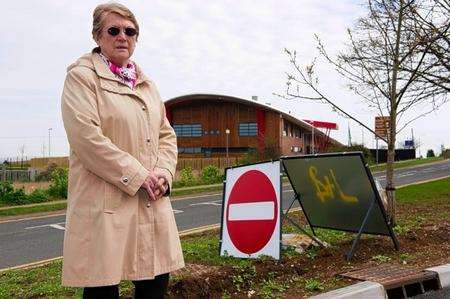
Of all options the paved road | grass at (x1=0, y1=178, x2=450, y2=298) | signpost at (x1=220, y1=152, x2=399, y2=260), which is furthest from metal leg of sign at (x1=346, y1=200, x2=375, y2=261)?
the paved road

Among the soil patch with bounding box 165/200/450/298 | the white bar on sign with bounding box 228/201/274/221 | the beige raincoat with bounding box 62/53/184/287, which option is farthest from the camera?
the white bar on sign with bounding box 228/201/274/221

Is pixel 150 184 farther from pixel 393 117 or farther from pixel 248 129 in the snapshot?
pixel 248 129

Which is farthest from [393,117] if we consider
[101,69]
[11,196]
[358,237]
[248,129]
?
[248,129]

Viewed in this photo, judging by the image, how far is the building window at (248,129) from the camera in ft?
201

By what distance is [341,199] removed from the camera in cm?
635

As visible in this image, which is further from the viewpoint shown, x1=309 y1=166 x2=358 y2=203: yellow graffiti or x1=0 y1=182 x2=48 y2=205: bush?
x1=0 y1=182 x2=48 y2=205: bush

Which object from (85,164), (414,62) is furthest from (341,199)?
(414,62)

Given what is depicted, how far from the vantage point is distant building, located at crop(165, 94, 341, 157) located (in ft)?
200

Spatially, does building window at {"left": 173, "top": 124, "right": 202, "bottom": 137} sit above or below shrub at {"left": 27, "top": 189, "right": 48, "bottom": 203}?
above

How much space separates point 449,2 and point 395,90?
425 centimetres

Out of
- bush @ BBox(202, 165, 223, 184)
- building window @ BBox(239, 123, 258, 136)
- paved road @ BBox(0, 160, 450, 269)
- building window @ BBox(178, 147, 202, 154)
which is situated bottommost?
paved road @ BBox(0, 160, 450, 269)

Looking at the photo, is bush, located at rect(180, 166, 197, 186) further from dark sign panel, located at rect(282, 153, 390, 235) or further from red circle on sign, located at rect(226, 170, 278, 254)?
red circle on sign, located at rect(226, 170, 278, 254)

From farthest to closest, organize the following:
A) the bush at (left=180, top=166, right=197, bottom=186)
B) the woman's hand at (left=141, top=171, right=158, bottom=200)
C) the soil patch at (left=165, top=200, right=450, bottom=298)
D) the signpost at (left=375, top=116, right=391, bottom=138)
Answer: the bush at (left=180, top=166, right=197, bottom=186) → the signpost at (left=375, top=116, right=391, bottom=138) → the soil patch at (left=165, top=200, right=450, bottom=298) → the woman's hand at (left=141, top=171, right=158, bottom=200)

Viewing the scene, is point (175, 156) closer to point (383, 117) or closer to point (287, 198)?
point (383, 117)
